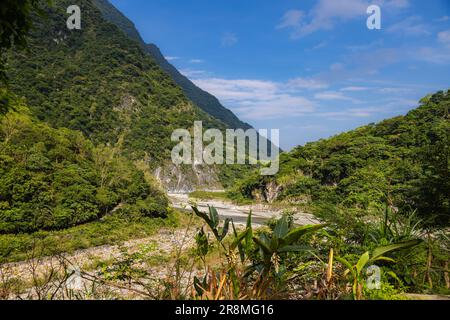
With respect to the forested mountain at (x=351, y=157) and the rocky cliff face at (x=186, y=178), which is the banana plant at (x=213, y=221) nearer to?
the forested mountain at (x=351, y=157)

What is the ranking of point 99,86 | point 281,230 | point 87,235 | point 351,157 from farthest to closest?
1. point 99,86
2. point 351,157
3. point 87,235
4. point 281,230

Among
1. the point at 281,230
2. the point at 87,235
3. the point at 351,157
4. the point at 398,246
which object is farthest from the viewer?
the point at 351,157

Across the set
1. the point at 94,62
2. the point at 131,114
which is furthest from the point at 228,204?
the point at 94,62

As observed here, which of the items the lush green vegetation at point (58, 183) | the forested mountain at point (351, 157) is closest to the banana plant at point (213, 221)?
the lush green vegetation at point (58, 183)

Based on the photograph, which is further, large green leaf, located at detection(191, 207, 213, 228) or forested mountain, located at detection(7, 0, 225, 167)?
forested mountain, located at detection(7, 0, 225, 167)

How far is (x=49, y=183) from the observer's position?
113 ft

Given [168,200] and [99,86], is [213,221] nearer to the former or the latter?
[168,200]

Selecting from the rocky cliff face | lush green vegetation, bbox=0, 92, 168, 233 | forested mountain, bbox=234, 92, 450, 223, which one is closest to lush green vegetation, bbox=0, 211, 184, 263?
lush green vegetation, bbox=0, 92, 168, 233

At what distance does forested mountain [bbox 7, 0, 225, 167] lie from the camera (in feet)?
237

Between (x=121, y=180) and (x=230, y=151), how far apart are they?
248ft

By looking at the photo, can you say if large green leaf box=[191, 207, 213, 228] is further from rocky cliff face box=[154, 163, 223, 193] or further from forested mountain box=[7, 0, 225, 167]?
rocky cliff face box=[154, 163, 223, 193]

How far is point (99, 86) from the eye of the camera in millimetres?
91562

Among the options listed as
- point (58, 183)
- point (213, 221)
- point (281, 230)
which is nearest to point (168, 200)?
point (58, 183)
